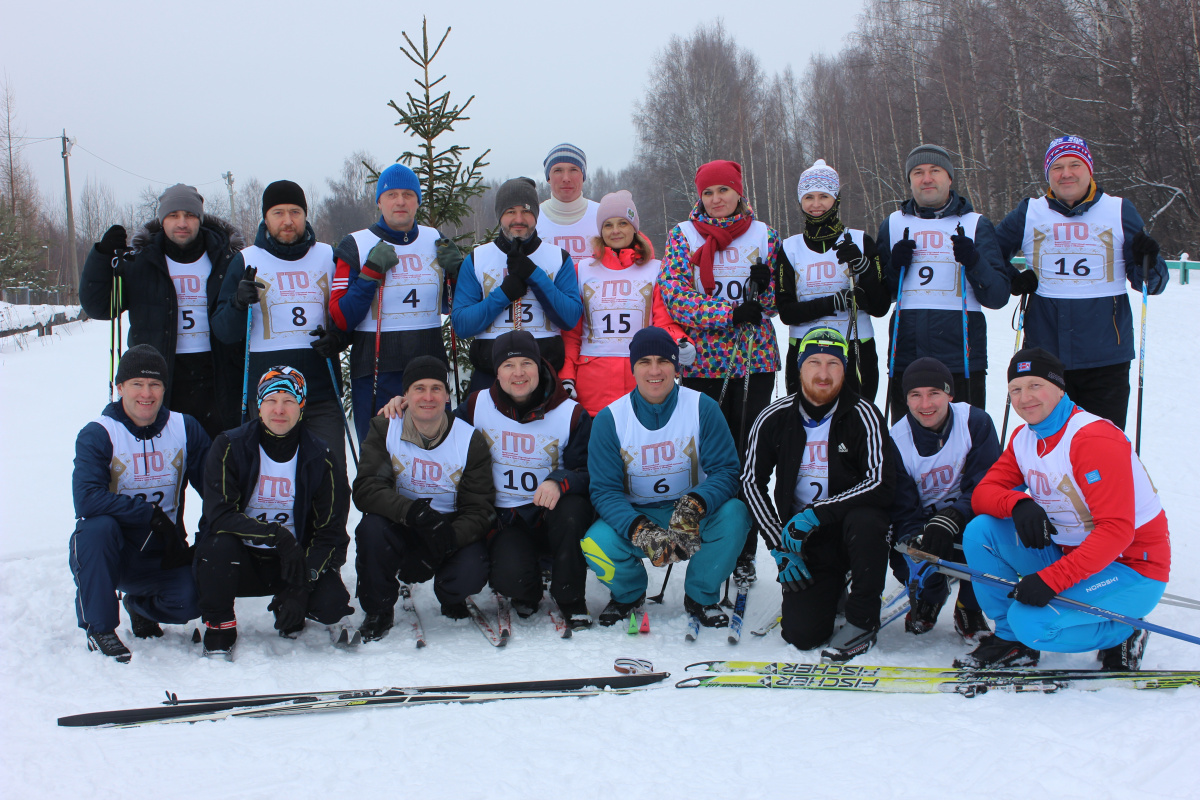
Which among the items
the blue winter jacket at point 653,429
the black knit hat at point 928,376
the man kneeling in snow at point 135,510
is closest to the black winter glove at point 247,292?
the man kneeling in snow at point 135,510

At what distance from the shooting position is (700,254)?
4312 millimetres

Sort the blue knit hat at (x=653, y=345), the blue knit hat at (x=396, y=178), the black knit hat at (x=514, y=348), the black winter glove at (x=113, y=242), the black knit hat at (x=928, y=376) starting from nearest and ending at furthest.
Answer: the black knit hat at (x=928, y=376) < the blue knit hat at (x=653, y=345) < the black knit hat at (x=514, y=348) < the black winter glove at (x=113, y=242) < the blue knit hat at (x=396, y=178)

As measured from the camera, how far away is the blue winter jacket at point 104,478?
3.42m

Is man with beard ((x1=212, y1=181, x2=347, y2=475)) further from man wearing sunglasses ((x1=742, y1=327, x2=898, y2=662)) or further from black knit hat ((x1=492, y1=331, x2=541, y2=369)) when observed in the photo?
man wearing sunglasses ((x1=742, y1=327, x2=898, y2=662))

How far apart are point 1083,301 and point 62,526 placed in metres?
6.57

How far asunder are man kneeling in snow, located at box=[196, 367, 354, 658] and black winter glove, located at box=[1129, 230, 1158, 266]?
4322 mm

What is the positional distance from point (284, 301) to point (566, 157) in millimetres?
1938

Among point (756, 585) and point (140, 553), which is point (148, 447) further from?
point (756, 585)

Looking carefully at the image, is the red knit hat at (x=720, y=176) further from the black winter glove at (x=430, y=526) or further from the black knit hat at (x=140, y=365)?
the black knit hat at (x=140, y=365)

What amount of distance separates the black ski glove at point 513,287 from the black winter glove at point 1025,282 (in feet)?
9.00

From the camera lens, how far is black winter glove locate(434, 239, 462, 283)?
14.6ft

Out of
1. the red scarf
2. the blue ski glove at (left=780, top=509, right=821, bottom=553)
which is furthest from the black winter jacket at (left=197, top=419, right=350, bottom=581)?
the red scarf

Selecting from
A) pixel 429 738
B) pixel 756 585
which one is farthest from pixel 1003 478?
pixel 429 738

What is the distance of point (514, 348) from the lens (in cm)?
378
